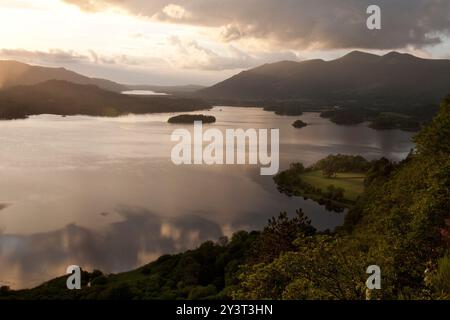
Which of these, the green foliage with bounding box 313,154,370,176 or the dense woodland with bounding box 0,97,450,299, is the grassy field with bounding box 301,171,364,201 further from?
the dense woodland with bounding box 0,97,450,299

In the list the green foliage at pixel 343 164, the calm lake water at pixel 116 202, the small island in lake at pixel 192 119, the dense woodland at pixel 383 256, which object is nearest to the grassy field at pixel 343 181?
the green foliage at pixel 343 164

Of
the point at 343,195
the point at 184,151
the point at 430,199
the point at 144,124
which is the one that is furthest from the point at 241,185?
the point at 144,124

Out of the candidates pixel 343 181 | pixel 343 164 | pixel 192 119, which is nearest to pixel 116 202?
pixel 343 181

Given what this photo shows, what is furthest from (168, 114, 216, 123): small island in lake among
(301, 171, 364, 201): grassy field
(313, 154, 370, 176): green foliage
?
(301, 171, 364, 201): grassy field

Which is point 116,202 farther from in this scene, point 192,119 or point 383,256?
point 192,119

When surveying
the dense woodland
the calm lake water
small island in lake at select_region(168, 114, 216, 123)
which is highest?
small island in lake at select_region(168, 114, 216, 123)

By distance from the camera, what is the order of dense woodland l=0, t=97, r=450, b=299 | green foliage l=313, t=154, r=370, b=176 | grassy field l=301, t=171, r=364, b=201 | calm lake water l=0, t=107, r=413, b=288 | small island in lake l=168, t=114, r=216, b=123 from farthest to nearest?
small island in lake l=168, t=114, r=216, b=123 → green foliage l=313, t=154, r=370, b=176 → grassy field l=301, t=171, r=364, b=201 → calm lake water l=0, t=107, r=413, b=288 → dense woodland l=0, t=97, r=450, b=299

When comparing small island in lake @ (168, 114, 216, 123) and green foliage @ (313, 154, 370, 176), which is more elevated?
small island in lake @ (168, 114, 216, 123)
